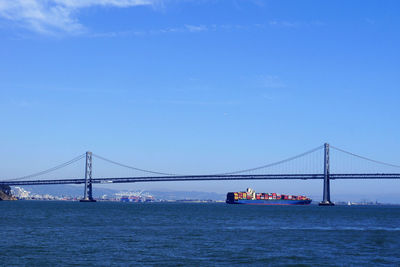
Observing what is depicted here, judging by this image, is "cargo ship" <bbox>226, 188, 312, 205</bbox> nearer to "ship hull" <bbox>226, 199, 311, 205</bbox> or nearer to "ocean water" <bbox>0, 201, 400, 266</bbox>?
"ship hull" <bbox>226, 199, 311, 205</bbox>

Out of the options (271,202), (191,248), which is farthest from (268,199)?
(191,248)

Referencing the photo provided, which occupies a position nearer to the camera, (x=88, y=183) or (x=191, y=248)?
(x=191, y=248)

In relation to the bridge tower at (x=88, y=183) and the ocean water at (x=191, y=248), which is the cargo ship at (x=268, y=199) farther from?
the ocean water at (x=191, y=248)

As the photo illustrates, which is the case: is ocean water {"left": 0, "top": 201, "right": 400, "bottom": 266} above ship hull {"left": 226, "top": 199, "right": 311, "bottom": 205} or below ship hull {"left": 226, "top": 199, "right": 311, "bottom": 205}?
above

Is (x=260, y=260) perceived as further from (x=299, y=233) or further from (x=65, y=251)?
(x=299, y=233)

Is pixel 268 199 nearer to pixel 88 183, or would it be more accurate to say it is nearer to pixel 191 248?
pixel 88 183

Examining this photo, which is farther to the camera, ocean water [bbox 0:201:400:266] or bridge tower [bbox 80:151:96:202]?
bridge tower [bbox 80:151:96:202]

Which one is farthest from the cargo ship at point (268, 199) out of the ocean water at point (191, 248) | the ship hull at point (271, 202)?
the ocean water at point (191, 248)

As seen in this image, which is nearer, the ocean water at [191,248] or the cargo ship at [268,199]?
the ocean water at [191,248]

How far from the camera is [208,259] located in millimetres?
25500

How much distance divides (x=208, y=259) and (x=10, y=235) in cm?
1683

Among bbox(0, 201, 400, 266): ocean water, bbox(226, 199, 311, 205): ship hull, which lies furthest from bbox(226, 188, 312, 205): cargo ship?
bbox(0, 201, 400, 266): ocean water

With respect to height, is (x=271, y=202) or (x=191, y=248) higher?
(x=191, y=248)

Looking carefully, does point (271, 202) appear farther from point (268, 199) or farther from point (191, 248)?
point (191, 248)
